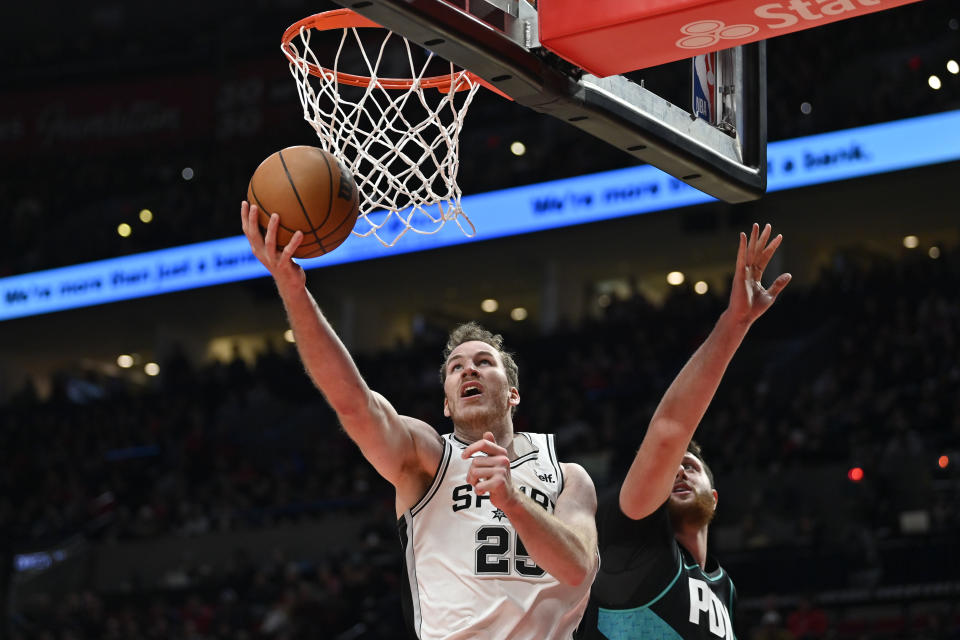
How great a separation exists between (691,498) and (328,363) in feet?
5.52

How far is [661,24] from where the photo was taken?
3162 mm

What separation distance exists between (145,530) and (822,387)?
9.38 meters

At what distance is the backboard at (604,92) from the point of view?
9.97 ft

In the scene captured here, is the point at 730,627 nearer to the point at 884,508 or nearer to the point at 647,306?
the point at 884,508

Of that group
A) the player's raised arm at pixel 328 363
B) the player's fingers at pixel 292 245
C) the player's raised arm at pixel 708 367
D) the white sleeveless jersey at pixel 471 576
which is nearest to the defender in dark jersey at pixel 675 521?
the player's raised arm at pixel 708 367

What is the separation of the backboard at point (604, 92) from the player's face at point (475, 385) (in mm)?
766

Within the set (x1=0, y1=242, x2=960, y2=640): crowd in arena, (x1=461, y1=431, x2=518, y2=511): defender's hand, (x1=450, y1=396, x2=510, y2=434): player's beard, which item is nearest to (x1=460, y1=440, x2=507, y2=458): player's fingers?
(x1=461, y1=431, x2=518, y2=511): defender's hand

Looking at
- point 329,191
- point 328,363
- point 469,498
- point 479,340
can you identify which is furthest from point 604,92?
point 469,498

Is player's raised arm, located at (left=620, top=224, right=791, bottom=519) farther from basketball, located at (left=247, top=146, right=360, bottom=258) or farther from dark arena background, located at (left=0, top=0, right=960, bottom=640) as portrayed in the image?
dark arena background, located at (left=0, top=0, right=960, bottom=640)

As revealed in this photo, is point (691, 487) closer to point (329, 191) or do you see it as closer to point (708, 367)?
point (708, 367)

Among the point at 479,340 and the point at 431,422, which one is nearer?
the point at 479,340

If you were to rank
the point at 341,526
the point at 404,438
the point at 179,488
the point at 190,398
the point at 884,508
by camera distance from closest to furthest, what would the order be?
the point at 404,438 < the point at 884,508 < the point at 341,526 < the point at 179,488 < the point at 190,398

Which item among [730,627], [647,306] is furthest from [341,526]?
[730,627]

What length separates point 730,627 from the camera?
416 centimetres
